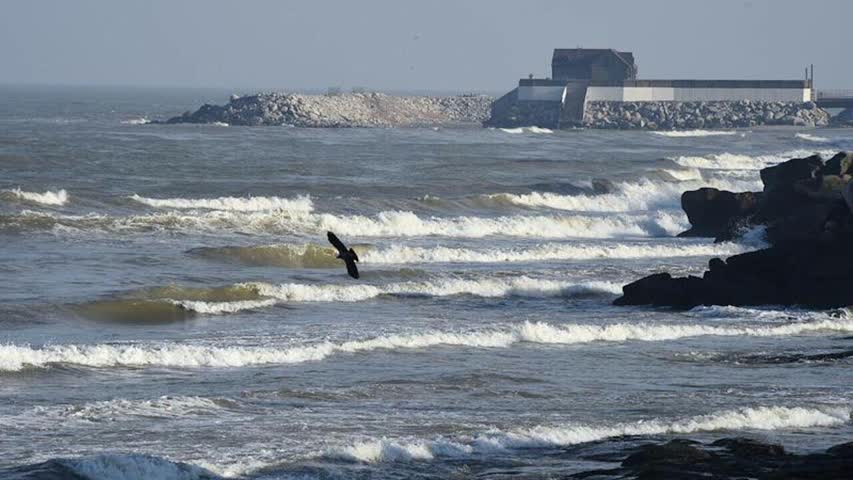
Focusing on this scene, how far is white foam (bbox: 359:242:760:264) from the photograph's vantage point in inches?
1543

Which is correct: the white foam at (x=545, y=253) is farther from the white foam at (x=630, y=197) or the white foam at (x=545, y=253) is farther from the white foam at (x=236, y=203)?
the white foam at (x=630, y=197)

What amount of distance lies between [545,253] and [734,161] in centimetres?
4235

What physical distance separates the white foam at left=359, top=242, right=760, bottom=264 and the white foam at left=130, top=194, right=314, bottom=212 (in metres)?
10.4

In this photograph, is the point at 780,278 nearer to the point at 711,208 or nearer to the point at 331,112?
the point at 711,208

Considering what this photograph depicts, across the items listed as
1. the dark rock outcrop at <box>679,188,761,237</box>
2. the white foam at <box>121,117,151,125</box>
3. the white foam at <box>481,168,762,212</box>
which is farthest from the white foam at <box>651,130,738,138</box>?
the dark rock outcrop at <box>679,188,761,237</box>

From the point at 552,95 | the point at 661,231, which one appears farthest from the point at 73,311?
the point at 552,95

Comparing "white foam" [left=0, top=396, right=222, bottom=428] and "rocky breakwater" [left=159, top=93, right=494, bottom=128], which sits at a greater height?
"white foam" [left=0, top=396, right=222, bottom=428]

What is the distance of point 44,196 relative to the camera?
47.5 meters

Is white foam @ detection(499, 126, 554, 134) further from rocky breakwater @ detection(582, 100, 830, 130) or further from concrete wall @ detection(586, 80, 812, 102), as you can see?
concrete wall @ detection(586, 80, 812, 102)

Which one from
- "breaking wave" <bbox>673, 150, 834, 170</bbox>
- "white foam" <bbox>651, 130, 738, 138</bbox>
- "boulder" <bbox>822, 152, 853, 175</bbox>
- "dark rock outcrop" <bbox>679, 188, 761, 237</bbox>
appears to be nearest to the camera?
"boulder" <bbox>822, 152, 853, 175</bbox>

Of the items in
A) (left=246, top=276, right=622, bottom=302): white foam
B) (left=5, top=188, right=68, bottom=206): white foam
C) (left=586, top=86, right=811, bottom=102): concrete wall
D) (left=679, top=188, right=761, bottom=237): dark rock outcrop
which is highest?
(left=586, top=86, right=811, bottom=102): concrete wall

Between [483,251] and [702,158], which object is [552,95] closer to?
[702,158]

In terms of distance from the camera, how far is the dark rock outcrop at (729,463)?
1573 cm

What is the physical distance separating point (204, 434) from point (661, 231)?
102ft
